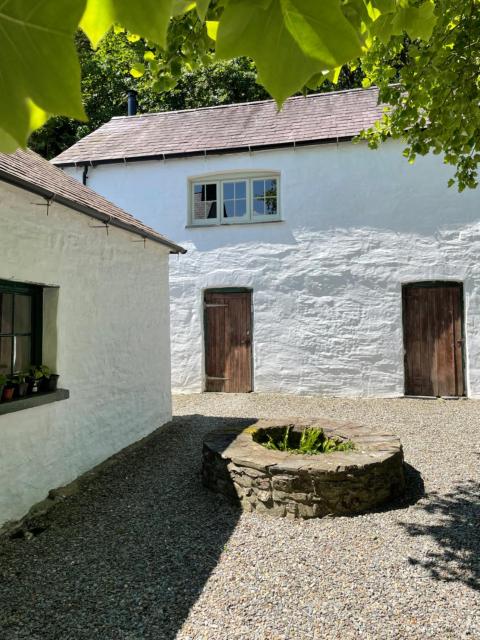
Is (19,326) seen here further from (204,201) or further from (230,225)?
(204,201)

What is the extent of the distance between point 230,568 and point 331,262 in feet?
25.3

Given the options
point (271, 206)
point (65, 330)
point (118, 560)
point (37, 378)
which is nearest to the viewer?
point (118, 560)

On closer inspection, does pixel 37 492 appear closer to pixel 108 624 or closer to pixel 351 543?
pixel 108 624

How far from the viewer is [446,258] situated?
9711 millimetres

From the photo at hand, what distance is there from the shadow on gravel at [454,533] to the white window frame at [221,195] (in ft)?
23.9

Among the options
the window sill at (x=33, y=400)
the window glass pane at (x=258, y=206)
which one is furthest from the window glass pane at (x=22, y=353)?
the window glass pane at (x=258, y=206)

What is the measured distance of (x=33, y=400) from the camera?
451cm

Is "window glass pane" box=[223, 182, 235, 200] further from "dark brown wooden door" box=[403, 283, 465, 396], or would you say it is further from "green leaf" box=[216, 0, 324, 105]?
"green leaf" box=[216, 0, 324, 105]

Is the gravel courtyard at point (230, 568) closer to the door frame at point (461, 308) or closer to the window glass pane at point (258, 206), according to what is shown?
the door frame at point (461, 308)

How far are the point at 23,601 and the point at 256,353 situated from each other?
7723 millimetres

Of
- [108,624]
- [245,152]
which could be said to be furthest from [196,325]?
[108,624]

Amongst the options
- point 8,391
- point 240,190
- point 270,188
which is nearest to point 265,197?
point 270,188

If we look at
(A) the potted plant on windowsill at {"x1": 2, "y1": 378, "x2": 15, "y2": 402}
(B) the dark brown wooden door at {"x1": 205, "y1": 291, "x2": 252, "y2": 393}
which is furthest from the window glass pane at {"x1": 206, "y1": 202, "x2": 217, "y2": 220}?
(A) the potted plant on windowsill at {"x1": 2, "y1": 378, "x2": 15, "y2": 402}

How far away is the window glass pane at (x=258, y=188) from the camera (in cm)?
1087
